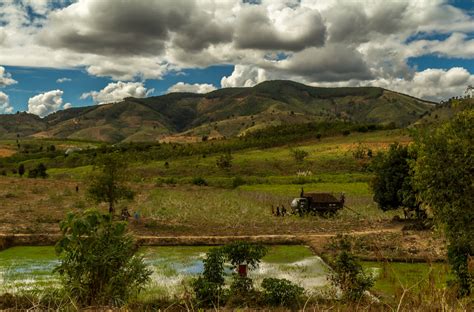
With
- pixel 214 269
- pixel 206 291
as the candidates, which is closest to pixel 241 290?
pixel 214 269

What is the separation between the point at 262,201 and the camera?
6344cm

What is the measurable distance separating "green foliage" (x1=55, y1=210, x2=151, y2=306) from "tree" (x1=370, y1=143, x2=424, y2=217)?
3238cm

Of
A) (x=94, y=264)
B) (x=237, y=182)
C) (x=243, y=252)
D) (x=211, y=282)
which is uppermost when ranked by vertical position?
(x=94, y=264)

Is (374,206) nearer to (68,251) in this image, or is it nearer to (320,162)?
(68,251)

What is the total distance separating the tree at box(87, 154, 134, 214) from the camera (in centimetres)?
4378

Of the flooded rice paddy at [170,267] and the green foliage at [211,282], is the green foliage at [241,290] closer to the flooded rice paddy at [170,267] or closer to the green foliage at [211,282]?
the green foliage at [211,282]

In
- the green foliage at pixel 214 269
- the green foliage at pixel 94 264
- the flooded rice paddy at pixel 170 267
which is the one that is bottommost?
the flooded rice paddy at pixel 170 267

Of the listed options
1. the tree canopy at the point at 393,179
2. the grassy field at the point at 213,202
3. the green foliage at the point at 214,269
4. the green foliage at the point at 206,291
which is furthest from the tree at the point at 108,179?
the green foliage at the point at 206,291

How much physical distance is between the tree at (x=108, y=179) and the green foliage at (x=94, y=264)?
2808 centimetres

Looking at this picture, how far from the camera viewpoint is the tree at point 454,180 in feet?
68.3

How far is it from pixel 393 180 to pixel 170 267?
25.7 metres

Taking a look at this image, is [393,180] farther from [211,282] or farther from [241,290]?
[211,282]

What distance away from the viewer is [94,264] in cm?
1584

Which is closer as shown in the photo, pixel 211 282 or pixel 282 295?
pixel 282 295
